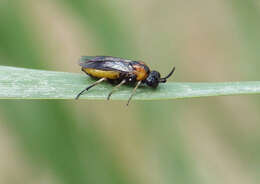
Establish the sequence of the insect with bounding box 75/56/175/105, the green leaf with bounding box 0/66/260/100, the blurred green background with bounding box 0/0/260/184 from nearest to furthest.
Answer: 1. the green leaf with bounding box 0/66/260/100
2. the blurred green background with bounding box 0/0/260/184
3. the insect with bounding box 75/56/175/105

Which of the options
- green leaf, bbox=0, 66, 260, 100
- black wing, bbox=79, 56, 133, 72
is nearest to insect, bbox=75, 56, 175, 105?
→ black wing, bbox=79, 56, 133, 72

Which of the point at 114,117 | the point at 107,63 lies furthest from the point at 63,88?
the point at 114,117

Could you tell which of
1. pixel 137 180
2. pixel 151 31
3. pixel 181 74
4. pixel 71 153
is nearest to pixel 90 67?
pixel 71 153

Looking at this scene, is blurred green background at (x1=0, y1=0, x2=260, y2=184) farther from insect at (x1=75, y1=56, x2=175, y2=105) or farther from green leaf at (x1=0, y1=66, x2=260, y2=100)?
green leaf at (x1=0, y1=66, x2=260, y2=100)

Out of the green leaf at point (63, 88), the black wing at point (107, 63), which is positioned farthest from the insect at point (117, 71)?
the green leaf at point (63, 88)

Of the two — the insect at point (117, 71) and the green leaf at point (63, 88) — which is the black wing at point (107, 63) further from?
the green leaf at point (63, 88)

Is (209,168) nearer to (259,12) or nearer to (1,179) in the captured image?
(259,12)

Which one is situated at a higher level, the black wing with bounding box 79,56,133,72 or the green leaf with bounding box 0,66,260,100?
the green leaf with bounding box 0,66,260,100

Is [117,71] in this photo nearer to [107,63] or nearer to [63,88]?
[107,63]

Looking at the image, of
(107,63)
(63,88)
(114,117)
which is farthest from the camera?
(114,117)
